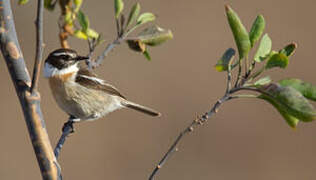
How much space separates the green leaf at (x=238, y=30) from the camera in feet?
8.86

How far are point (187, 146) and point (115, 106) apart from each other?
6.22 meters

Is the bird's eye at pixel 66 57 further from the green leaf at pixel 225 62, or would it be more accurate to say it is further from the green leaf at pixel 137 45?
the green leaf at pixel 225 62

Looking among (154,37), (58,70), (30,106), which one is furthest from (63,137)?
(58,70)

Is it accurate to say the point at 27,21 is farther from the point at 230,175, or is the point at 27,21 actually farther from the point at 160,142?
the point at 230,175

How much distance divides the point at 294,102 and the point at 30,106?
1.28 metres

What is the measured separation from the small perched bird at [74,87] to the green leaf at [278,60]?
9.77 ft

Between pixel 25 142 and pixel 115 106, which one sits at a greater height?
pixel 115 106

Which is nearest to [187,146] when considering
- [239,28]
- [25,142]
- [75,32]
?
[25,142]

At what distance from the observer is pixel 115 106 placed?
6340mm

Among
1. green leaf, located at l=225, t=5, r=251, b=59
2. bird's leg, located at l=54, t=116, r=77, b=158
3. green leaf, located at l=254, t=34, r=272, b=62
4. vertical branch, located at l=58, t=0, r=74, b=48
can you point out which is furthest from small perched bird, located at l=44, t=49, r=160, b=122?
green leaf, located at l=225, t=5, r=251, b=59

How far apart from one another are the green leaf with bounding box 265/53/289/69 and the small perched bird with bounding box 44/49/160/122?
9.77ft

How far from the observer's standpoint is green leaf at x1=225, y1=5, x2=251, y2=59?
270cm

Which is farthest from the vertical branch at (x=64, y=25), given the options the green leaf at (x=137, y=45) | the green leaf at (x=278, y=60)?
the green leaf at (x=278, y=60)

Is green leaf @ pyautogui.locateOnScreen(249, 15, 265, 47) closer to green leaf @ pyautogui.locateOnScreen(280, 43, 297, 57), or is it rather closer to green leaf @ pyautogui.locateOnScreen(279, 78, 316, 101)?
green leaf @ pyautogui.locateOnScreen(280, 43, 297, 57)
